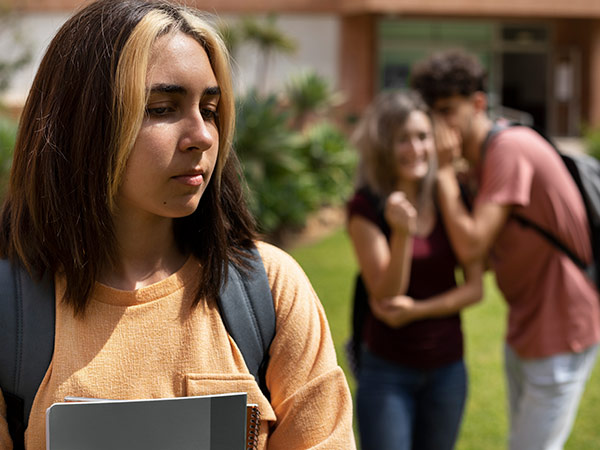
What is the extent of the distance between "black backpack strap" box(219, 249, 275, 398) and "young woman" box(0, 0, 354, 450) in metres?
0.02

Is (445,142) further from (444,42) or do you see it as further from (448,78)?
(444,42)

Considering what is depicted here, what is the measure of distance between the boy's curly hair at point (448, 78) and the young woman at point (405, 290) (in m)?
0.15

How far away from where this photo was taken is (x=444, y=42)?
21594mm

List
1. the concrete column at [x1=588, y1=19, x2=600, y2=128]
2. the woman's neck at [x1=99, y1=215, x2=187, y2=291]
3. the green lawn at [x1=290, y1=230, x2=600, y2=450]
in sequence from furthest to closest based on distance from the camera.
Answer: the concrete column at [x1=588, y1=19, x2=600, y2=128], the green lawn at [x1=290, y1=230, x2=600, y2=450], the woman's neck at [x1=99, y1=215, x2=187, y2=291]

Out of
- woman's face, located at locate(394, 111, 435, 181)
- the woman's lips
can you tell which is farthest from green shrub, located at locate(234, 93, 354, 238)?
the woman's lips

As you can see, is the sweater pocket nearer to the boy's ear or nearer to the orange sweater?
the orange sweater

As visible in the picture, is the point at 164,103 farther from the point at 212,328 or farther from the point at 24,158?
the point at 212,328

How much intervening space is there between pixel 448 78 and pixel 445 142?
288 millimetres

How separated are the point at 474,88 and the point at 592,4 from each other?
18.9 meters

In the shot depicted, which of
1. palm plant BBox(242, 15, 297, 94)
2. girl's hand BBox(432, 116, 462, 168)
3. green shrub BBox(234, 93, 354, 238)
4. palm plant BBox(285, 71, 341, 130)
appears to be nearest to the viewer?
girl's hand BBox(432, 116, 462, 168)

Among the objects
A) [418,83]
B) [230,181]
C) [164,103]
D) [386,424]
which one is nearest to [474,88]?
[418,83]

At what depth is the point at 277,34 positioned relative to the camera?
17125mm

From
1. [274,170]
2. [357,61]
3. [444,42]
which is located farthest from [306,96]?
[444,42]

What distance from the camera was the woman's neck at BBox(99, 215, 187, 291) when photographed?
166 centimetres
